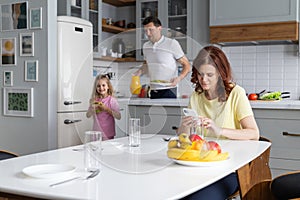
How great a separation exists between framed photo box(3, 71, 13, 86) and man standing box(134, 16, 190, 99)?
2136mm

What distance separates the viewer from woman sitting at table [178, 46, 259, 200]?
218cm

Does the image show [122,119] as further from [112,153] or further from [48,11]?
[48,11]

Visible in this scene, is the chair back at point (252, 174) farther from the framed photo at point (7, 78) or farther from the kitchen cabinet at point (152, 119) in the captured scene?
the framed photo at point (7, 78)

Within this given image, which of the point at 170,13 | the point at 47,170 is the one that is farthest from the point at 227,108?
the point at 170,13

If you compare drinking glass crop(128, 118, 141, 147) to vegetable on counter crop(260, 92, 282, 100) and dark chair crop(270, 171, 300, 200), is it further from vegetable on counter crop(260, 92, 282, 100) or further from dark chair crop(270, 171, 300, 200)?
vegetable on counter crop(260, 92, 282, 100)

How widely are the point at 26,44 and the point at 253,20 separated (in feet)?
6.67

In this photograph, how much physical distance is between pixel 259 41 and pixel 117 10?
1.94 m

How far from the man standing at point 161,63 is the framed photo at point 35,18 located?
1796 mm

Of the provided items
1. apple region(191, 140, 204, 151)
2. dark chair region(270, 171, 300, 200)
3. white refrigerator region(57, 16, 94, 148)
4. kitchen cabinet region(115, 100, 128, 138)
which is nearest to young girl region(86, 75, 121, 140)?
kitchen cabinet region(115, 100, 128, 138)

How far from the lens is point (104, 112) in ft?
6.73

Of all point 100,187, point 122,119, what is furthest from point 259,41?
point 100,187

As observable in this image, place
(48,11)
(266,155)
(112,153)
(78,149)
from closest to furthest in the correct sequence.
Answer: (112,153) < (78,149) < (266,155) < (48,11)

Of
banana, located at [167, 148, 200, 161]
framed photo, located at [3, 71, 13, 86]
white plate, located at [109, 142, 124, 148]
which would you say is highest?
framed photo, located at [3, 71, 13, 86]

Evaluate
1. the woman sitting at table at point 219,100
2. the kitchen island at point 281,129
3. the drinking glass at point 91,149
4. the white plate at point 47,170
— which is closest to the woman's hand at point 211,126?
the woman sitting at table at point 219,100
